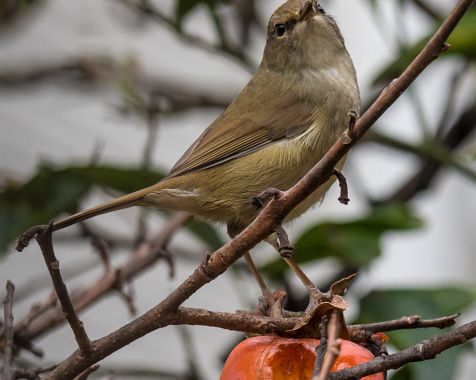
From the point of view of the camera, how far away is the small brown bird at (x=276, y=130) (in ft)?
7.72

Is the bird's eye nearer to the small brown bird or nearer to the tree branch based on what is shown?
the small brown bird

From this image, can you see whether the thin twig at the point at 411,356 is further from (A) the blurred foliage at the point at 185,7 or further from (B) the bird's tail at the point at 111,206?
(A) the blurred foliage at the point at 185,7

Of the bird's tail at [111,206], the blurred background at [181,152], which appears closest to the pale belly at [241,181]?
the bird's tail at [111,206]

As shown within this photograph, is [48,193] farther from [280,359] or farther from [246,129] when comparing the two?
[280,359]

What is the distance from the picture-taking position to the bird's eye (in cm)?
268

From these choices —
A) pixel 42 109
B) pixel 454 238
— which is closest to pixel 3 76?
pixel 42 109

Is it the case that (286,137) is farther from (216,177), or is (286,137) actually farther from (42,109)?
(42,109)

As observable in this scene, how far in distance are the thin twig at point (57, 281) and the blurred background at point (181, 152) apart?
67 cm

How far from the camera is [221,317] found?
133cm

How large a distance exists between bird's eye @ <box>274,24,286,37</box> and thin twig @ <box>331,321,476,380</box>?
157cm

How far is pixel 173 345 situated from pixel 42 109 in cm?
133

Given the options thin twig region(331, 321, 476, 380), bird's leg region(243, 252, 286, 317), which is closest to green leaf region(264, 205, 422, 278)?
bird's leg region(243, 252, 286, 317)

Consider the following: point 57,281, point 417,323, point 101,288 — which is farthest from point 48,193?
point 417,323

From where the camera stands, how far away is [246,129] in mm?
2506
